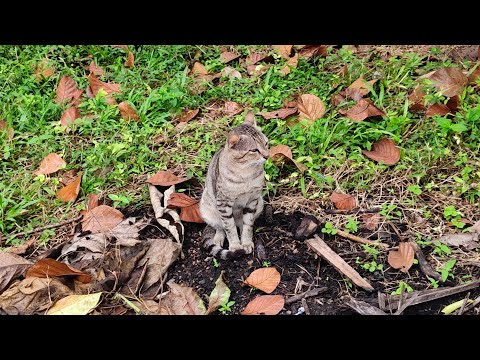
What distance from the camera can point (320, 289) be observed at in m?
3.16

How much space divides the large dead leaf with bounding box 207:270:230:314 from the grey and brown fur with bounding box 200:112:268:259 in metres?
0.25

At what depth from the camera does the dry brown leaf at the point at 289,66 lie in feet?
15.4

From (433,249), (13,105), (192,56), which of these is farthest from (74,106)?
(433,249)

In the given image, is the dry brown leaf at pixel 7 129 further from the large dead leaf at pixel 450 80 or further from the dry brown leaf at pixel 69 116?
the large dead leaf at pixel 450 80

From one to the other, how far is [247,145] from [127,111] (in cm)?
169

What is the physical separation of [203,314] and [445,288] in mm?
1375

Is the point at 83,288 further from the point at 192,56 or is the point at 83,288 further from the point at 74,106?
the point at 192,56


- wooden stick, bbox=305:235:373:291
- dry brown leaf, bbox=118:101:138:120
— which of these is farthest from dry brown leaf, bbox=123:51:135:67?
wooden stick, bbox=305:235:373:291

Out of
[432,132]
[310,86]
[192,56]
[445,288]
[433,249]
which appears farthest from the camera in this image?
[192,56]

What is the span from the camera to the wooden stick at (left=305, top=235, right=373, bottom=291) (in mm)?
3143

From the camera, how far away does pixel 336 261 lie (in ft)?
10.7

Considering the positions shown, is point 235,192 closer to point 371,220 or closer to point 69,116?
point 371,220

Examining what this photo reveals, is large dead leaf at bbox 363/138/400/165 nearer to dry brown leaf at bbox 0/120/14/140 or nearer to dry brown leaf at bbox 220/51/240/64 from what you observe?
dry brown leaf at bbox 220/51/240/64

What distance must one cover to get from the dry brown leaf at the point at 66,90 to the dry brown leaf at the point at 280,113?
1.78m
